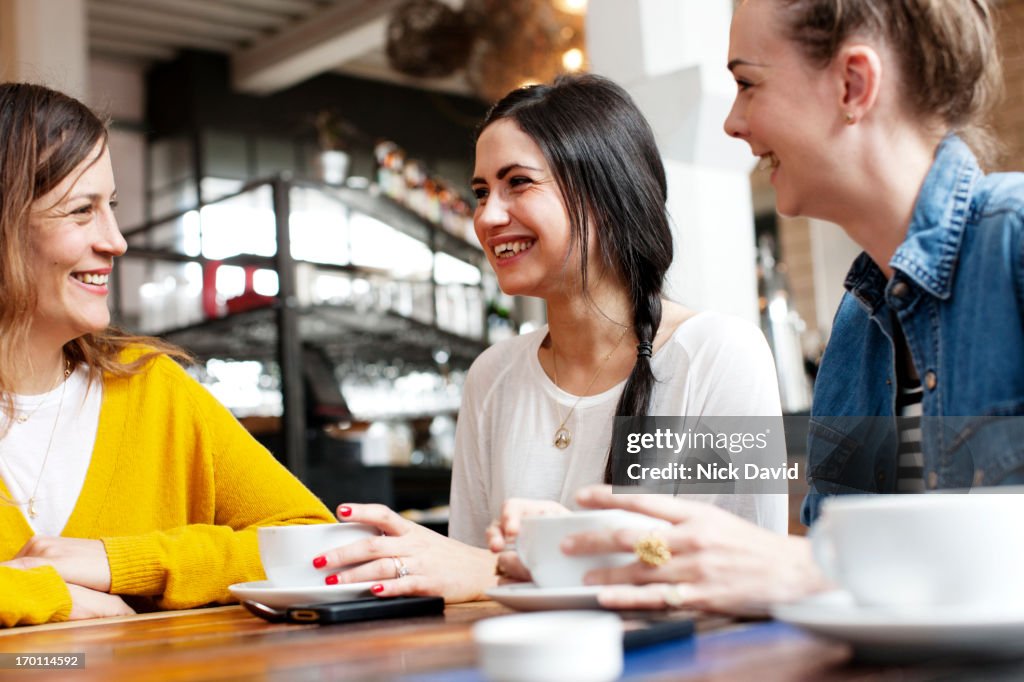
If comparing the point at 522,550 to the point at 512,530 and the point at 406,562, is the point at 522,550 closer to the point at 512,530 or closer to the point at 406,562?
the point at 512,530

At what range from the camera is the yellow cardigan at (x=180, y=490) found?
150cm

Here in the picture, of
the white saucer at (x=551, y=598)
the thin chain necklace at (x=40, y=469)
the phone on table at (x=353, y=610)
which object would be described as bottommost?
the phone on table at (x=353, y=610)

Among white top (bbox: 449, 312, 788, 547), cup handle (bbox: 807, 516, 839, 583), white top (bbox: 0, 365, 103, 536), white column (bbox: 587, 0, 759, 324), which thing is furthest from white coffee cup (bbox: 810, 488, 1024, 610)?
white column (bbox: 587, 0, 759, 324)

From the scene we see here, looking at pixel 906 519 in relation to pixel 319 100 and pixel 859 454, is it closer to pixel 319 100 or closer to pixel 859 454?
pixel 859 454

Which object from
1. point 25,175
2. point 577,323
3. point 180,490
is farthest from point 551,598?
point 25,175

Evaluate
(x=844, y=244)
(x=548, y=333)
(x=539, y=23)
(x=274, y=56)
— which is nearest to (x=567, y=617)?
(x=548, y=333)

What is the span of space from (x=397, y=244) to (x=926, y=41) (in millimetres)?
3434

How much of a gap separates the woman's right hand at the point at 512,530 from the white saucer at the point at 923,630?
37 centimetres

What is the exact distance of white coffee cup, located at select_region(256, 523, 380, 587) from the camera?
1158mm

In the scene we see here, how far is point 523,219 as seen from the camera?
5.74 ft

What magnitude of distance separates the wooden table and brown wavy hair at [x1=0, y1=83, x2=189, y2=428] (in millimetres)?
736

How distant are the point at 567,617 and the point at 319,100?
8.95 m

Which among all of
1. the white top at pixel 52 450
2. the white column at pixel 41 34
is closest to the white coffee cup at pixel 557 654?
the white top at pixel 52 450

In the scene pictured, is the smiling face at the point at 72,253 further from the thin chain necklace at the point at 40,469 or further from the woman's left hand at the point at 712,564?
the woman's left hand at the point at 712,564
